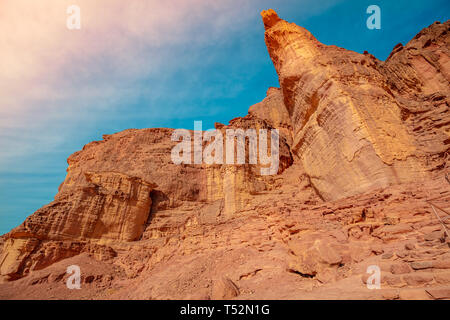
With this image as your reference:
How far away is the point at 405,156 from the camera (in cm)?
1509

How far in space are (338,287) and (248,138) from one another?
21763 mm

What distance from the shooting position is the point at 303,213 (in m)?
14.8

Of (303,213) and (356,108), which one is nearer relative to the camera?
(303,213)

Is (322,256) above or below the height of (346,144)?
below

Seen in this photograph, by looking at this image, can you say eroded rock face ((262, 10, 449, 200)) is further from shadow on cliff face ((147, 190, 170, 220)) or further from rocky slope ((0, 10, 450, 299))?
shadow on cliff face ((147, 190, 170, 220))

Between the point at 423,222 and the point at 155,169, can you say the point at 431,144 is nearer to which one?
the point at 423,222

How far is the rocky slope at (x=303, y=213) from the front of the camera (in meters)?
10.2

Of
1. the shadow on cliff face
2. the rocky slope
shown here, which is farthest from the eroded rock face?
the shadow on cliff face

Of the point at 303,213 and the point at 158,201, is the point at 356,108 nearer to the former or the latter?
the point at 303,213

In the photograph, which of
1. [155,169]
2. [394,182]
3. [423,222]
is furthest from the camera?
[155,169]

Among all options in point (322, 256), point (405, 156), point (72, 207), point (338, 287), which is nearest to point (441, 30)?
point (405, 156)

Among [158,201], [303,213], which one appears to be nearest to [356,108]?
[303,213]

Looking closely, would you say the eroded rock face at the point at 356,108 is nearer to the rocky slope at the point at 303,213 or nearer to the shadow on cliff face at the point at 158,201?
the rocky slope at the point at 303,213

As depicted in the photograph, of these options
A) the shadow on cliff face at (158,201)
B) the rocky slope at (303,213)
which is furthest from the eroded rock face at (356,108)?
the shadow on cliff face at (158,201)
